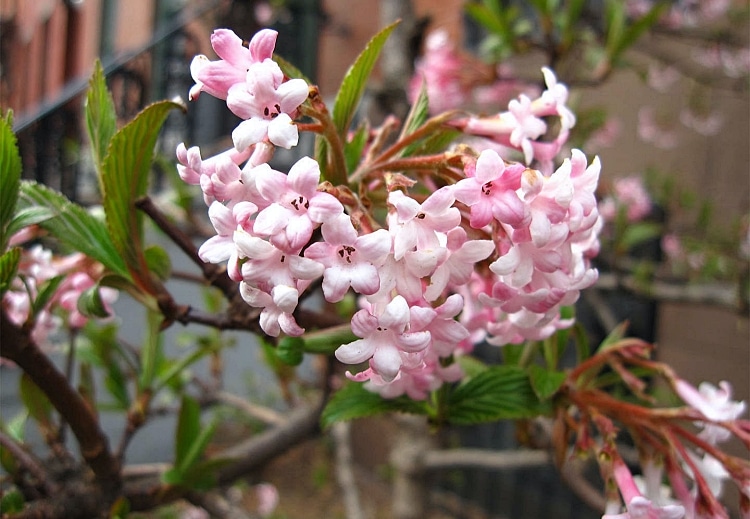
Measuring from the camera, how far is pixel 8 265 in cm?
49

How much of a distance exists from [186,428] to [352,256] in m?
0.59

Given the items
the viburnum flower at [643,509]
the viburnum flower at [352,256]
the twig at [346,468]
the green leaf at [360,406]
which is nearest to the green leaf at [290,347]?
the green leaf at [360,406]

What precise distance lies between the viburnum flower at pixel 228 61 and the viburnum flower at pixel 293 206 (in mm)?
82

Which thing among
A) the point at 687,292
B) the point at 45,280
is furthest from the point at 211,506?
the point at 687,292

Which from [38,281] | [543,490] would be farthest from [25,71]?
[38,281]

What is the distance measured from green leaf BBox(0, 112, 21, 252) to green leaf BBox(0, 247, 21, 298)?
3 cm

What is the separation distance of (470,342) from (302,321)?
18 centimetres

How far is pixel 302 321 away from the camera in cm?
62

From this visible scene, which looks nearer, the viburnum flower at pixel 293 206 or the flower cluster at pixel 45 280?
the viburnum flower at pixel 293 206

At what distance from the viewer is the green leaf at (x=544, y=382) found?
55 cm

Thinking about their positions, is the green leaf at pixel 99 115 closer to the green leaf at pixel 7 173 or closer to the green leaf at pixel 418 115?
the green leaf at pixel 7 173

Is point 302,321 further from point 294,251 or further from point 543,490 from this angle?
point 543,490

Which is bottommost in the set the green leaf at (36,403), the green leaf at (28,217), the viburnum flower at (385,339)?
the green leaf at (36,403)

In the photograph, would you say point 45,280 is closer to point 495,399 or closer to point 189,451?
point 189,451
